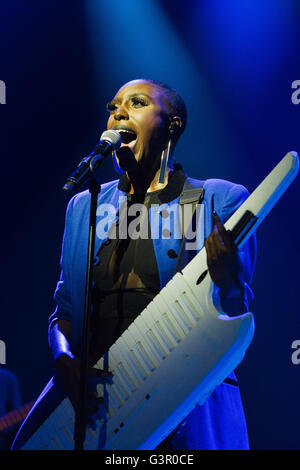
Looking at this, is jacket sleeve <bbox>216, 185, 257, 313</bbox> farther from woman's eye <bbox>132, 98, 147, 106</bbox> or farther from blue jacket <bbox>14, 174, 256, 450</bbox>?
woman's eye <bbox>132, 98, 147, 106</bbox>

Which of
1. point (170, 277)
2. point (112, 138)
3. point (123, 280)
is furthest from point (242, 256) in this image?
point (112, 138)

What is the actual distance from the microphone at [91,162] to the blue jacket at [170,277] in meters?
0.41

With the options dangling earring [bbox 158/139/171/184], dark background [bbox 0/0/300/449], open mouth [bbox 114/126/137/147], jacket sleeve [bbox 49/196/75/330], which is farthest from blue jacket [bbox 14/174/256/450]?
dark background [bbox 0/0/300/449]

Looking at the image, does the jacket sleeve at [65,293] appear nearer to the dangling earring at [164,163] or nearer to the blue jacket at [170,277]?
the blue jacket at [170,277]

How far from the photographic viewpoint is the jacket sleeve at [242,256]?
1577mm

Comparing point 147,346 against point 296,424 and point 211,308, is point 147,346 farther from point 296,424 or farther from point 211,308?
point 296,424

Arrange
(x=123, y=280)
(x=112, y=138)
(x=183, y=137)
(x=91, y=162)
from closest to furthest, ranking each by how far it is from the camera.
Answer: (x=91, y=162), (x=112, y=138), (x=123, y=280), (x=183, y=137)

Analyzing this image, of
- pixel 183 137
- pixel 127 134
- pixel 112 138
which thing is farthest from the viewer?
pixel 183 137

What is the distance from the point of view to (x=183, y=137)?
10.5 ft

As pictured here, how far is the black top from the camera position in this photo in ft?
6.19

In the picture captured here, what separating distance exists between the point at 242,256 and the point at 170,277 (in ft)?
0.98

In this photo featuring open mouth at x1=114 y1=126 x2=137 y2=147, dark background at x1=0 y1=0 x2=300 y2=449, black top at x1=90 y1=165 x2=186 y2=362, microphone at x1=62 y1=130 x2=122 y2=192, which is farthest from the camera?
dark background at x1=0 y1=0 x2=300 y2=449

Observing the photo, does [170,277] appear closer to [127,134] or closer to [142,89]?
[127,134]

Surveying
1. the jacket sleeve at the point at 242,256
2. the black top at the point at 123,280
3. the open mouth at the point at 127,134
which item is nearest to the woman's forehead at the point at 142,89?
the open mouth at the point at 127,134
